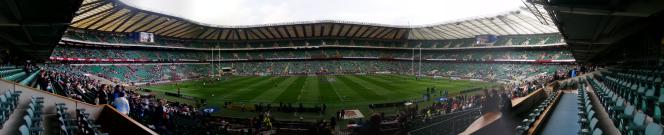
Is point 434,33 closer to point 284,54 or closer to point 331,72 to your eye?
point 331,72

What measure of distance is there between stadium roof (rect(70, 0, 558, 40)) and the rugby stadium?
392 mm

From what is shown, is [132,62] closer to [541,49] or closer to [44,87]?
[44,87]

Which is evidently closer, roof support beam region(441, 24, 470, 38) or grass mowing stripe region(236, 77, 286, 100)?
grass mowing stripe region(236, 77, 286, 100)

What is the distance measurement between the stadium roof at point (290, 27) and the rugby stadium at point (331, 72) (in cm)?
39

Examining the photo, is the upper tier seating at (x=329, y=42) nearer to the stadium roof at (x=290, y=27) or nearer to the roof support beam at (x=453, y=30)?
the stadium roof at (x=290, y=27)

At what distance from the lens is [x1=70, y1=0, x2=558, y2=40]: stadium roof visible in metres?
51.5

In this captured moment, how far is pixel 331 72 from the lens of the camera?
7775cm

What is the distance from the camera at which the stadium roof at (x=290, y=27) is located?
51.5m

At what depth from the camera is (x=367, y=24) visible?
80500 millimetres

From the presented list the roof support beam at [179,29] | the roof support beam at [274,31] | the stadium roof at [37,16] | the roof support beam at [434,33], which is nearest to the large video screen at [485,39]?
the roof support beam at [434,33]

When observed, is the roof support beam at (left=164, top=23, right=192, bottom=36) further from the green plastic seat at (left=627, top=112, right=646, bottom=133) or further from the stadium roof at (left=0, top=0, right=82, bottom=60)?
the green plastic seat at (left=627, top=112, right=646, bottom=133)

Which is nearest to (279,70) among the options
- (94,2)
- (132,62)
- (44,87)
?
(132,62)

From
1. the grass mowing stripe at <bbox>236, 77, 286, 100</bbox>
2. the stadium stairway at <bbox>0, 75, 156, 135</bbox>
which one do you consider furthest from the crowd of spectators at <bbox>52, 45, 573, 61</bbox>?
the stadium stairway at <bbox>0, 75, 156, 135</bbox>

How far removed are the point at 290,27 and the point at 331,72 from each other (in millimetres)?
12316
